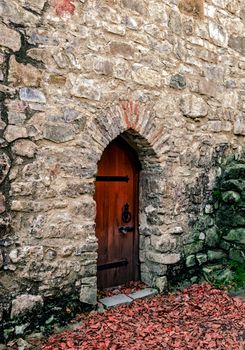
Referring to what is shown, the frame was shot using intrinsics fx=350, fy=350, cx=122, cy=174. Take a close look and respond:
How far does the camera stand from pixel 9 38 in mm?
2713

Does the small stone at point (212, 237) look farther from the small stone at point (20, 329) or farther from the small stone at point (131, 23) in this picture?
the small stone at point (131, 23)

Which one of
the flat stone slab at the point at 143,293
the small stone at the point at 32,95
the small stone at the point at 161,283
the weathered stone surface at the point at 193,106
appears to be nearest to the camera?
the small stone at the point at 32,95

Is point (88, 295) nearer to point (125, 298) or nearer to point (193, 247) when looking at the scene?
point (125, 298)

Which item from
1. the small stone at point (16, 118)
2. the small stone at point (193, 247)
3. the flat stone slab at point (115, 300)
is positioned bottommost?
the flat stone slab at point (115, 300)

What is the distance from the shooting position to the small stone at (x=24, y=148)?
2.77 meters

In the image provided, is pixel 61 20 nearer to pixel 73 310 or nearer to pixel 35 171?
Result: pixel 35 171

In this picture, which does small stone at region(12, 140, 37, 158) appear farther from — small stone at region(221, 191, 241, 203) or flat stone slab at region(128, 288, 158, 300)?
small stone at region(221, 191, 241, 203)

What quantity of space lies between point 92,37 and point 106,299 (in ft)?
8.14

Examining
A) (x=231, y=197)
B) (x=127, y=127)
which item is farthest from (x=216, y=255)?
(x=127, y=127)

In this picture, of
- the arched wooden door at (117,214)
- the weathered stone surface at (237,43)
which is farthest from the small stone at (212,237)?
the weathered stone surface at (237,43)

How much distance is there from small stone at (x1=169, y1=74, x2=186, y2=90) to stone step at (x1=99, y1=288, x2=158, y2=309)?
220 cm

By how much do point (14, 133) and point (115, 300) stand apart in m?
1.87

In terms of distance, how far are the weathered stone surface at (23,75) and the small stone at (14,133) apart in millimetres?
346

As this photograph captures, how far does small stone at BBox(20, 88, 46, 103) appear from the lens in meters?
2.79
